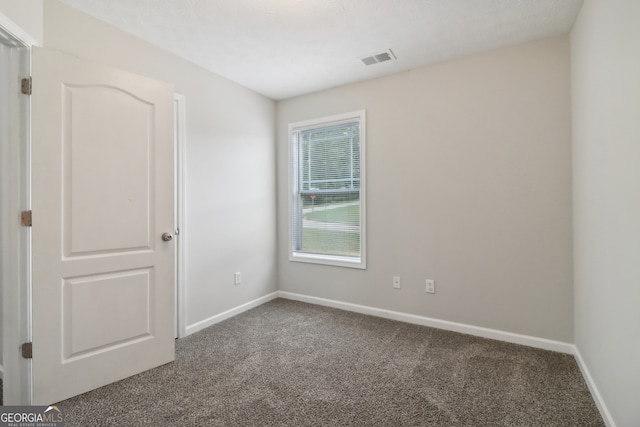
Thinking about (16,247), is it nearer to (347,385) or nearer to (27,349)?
(27,349)

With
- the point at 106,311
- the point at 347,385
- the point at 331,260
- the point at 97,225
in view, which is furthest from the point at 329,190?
the point at 106,311

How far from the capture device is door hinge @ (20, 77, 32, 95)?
1.73 meters

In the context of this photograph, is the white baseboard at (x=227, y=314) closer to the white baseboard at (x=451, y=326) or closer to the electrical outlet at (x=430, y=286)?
the white baseboard at (x=451, y=326)

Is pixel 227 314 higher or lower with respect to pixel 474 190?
lower

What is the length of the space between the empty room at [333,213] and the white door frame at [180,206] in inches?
0.8

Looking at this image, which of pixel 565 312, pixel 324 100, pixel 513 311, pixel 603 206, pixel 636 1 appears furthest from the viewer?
pixel 324 100

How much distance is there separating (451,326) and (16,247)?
327 cm

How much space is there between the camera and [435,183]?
2.89 meters

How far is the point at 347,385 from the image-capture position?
78.0 inches

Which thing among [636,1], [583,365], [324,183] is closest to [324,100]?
[324,183]

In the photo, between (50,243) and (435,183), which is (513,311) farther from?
(50,243)

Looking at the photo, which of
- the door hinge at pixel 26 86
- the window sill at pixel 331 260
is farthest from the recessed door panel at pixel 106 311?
the window sill at pixel 331 260

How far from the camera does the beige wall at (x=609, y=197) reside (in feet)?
4.35

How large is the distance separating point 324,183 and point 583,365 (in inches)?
109
